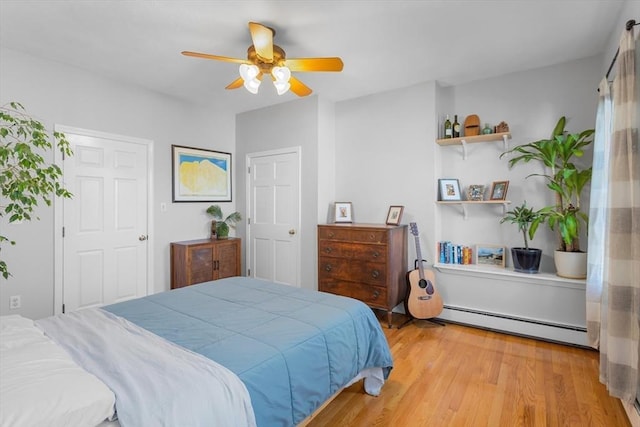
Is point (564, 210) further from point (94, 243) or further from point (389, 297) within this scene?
point (94, 243)

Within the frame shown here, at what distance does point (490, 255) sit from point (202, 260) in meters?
3.27

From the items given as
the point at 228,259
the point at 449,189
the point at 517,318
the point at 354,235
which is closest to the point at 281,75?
the point at 354,235

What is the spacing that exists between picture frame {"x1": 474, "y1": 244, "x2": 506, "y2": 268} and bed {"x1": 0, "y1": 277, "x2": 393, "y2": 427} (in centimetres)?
193

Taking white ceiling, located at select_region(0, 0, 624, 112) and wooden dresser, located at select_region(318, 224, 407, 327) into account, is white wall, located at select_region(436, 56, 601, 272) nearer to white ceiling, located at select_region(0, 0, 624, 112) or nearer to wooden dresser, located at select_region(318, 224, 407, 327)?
white ceiling, located at select_region(0, 0, 624, 112)

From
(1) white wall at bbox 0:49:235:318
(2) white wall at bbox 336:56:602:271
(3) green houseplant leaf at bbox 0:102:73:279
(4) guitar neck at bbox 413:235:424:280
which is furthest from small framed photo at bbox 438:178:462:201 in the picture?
(3) green houseplant leaf at bbox 0:102:73:279

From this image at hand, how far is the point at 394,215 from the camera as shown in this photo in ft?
12.0

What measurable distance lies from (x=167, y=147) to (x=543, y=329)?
4454mm

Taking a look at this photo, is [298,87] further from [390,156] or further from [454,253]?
[454,253]

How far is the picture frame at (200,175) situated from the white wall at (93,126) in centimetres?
8

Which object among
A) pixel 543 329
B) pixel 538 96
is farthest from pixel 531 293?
pixel 538 96

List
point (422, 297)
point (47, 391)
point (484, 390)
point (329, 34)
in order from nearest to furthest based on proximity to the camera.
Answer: point (47, 391) < point (484, 390) < point (329, 34) < point (422, 297)

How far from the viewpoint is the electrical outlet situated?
2.78 meters

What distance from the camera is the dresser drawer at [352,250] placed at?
330 cm

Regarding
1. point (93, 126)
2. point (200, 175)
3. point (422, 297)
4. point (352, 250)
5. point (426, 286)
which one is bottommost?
point (422, 297)
